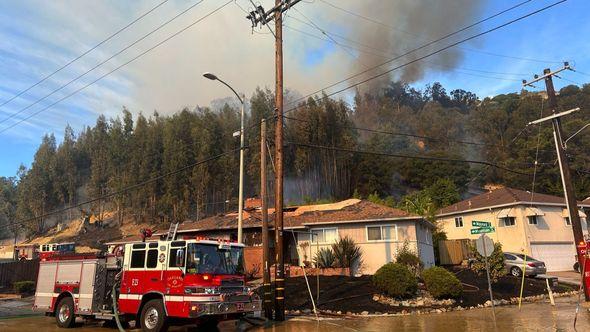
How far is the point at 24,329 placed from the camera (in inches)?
557

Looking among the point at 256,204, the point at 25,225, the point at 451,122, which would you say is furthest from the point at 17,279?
the point at 451,122

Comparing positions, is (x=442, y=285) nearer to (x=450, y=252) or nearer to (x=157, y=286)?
(x=157, y=286)

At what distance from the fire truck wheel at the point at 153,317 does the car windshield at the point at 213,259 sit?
1371 mm

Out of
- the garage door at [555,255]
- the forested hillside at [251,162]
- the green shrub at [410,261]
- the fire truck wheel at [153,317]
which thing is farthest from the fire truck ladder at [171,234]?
the garage door at [555,255]

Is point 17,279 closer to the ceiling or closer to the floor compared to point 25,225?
closer to the floor

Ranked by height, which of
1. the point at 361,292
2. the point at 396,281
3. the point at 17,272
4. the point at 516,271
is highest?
the point at 17,272

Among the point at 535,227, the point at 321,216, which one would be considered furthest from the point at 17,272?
the point at 535,227

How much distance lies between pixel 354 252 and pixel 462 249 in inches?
526

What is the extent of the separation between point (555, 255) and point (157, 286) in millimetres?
36731

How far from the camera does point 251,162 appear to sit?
53.0 metres

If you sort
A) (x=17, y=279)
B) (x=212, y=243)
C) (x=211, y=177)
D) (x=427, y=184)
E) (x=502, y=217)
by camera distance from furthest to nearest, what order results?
(x=427, y=184), (x=211, y=177), (x=502, y=217), (x=17, y=279), (x=212, y=243)

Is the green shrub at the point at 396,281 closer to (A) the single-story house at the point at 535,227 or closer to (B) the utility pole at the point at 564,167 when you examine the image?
(B) the utility pole at the point at 564,167

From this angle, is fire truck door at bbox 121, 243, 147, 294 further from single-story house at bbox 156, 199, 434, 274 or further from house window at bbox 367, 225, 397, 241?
house window at bbox 367, 225, 397, 241

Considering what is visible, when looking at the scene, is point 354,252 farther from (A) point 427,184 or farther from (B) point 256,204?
(A) point 427,184
